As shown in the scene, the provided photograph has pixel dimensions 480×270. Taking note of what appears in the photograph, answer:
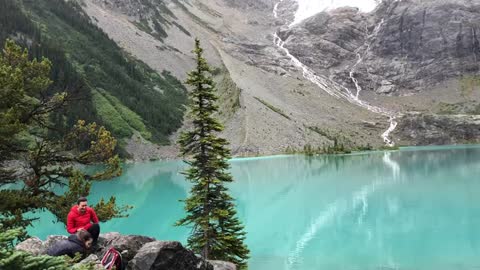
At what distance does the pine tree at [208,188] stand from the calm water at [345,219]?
747 centimetres

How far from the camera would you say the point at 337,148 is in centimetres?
14600

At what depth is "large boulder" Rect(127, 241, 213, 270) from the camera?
1005 centimetres

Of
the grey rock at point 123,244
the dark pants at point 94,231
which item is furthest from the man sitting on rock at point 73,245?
the dark pants at point 94,231

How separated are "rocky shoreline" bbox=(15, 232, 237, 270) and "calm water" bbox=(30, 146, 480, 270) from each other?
50.2 ft

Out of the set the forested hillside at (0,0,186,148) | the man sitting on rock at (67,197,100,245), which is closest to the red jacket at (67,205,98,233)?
the man sitting on rock at (67,197,100,245)

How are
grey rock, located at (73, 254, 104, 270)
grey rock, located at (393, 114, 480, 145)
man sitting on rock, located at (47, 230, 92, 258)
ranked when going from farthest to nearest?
1. grey rock, located at (393, 114, 480, 145)
2. man sitting on rock, located at (47, 230, 92, 258)
3. grey rock, located at (73, 254, 104, 270)

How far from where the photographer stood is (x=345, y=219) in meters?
39.2

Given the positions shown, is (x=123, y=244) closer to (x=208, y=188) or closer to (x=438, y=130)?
(x=208, y=188)

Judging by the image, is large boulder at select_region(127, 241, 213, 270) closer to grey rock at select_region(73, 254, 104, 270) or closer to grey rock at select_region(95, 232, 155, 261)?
grey rock at select_region(95, 232, 155, 261)

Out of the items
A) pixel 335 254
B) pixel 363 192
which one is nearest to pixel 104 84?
pixel 363 192

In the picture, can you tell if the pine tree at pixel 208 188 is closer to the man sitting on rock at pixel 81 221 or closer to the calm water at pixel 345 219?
the calm water at pixel 345 219

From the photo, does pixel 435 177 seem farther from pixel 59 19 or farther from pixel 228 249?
pixel 59 19

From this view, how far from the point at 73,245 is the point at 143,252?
64.1 inches

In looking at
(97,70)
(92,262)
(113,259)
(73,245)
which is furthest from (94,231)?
(97,70)
